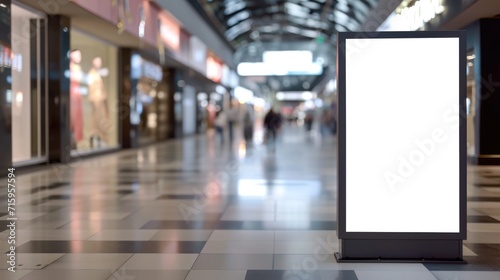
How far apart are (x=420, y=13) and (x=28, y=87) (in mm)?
9775

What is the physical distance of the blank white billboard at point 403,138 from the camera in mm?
4664

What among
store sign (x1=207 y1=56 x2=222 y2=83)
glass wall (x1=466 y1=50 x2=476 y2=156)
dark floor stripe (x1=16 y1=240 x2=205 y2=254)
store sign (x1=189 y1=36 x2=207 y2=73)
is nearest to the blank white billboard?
dark floor stripe (x1=16 y1=240 x2=205 y2=254)

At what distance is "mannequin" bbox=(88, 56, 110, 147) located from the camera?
1797 centimetres

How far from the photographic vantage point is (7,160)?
1078cm

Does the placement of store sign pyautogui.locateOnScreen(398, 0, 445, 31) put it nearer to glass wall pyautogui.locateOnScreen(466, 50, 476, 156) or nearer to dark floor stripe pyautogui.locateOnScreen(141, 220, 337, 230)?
glass wall pyautogui.locateOnScreen(466, 50, 476, 156)

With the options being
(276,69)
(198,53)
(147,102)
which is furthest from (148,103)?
(276,69)

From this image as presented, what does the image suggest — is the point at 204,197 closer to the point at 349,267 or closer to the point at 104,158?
the point at 349,267

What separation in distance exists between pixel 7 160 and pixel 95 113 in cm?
758

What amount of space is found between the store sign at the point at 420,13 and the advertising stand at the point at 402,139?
9.57 metres

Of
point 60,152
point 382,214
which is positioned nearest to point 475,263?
point 382,214

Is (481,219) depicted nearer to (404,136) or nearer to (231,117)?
(404,136)

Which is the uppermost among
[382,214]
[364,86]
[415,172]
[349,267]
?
[364,86]

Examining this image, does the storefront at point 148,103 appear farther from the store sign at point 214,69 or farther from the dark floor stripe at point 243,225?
the dark floor stripe at point 243,225

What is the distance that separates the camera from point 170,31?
2155cm
